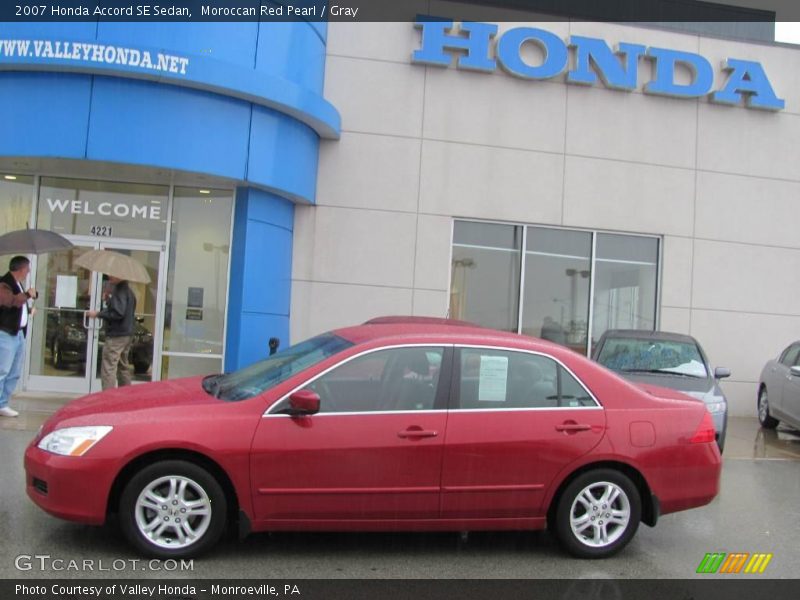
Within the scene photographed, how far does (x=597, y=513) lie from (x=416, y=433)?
1.38m

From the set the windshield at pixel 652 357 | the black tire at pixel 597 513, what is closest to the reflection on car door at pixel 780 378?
the windshield at pixel 652 357

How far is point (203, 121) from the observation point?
954cm

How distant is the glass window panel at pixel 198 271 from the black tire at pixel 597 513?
7.08 m

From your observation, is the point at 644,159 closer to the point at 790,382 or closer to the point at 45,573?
the point at 790,382

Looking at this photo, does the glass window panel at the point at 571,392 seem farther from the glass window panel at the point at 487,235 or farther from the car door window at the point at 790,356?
the car door window at the point at 790,356

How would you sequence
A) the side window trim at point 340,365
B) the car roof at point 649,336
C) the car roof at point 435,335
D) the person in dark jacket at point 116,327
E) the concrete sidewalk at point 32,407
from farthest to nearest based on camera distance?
1. the car roof at point 649,336
2. the person in dark jacket at point 116,327
3. the concrete sidewalk at point 32,407
4. the car roof at point 435,335
5. the side window trim at point 340,365

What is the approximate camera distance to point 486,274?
39.5 ft

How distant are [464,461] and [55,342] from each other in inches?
316

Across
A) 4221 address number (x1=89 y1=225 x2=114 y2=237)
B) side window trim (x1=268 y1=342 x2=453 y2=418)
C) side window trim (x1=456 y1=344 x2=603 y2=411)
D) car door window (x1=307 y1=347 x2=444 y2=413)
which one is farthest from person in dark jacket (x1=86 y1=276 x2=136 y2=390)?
side window trim (x1=456 y1=344 x2=603 y2=411)

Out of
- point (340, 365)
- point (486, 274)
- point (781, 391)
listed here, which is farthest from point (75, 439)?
point (781, 391)

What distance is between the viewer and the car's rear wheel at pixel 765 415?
11.1 metres

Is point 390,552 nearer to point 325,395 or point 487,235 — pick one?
point 325,395

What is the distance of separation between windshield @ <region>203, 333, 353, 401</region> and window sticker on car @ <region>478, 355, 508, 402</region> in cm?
92

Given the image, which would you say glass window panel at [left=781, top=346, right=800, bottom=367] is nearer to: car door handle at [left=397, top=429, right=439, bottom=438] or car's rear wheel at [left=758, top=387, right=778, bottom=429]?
car's rear wheel at [left=758, top=387, right=778, bottom=429]
